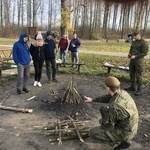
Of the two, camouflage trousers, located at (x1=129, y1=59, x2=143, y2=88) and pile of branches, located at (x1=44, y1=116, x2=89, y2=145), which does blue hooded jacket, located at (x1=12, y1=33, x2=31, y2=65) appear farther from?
camouflage trousers, located at (x1=129, y1=59, x2=143, y2=88)

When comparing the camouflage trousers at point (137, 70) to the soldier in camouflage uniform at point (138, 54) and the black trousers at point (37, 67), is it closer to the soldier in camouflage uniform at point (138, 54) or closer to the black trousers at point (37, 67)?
the soldier in camouflage uniform at point (138, 54)

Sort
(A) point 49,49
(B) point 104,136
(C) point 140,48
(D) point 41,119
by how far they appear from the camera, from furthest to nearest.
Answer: (A) point 49,49, (C) point 140,48, (D) point 41,119, (B) point 104,136

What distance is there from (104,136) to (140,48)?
394 centimetres

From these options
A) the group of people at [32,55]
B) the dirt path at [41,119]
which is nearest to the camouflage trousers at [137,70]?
the dirt path at [41,119]

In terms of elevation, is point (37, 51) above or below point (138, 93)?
above

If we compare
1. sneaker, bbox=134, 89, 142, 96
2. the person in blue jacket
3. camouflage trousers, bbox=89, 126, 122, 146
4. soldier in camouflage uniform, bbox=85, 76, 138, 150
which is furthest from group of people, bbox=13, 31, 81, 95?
soldier in camouflage uniform, bbox=85, 76, 138, 150

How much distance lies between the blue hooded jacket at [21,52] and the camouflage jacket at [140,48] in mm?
3078

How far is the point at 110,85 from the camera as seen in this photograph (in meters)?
3.84

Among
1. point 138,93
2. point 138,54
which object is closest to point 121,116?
point 138,93

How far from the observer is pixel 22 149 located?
13.4 feet

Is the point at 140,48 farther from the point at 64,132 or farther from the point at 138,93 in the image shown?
the point at 64,132

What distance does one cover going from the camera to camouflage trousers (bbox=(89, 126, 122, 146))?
397 cm

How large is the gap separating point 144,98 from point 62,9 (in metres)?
12.1

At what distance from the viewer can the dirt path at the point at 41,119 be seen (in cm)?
427
